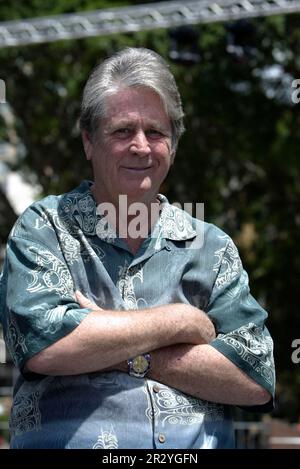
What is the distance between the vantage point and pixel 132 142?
2414 mm

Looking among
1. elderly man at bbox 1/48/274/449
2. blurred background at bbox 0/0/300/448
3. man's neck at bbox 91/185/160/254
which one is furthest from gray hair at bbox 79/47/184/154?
blurred background at bbox 0/0/300/448

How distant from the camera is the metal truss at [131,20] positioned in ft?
28.1

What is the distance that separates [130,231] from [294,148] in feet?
31.5

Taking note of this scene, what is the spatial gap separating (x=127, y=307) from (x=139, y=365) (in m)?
0.14

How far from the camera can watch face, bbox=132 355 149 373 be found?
2316 millimetres

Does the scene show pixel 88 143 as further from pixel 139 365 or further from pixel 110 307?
pixel 139 365

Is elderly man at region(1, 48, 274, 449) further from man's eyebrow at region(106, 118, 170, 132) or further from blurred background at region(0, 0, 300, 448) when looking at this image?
blurred background at region(0, 0, 300, 448)

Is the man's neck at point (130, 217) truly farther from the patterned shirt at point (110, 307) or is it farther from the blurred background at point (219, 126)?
the blurred background at point (219, 126)

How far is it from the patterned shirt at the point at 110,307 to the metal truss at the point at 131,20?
6.19 metres

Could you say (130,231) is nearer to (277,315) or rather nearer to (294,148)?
(294,148)

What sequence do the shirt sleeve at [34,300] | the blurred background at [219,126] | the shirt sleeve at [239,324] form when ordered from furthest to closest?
1. the blurred background at [219,126]
2. the shirt sleeve at [239,324]
3. the shirt sleeve at [34,300]

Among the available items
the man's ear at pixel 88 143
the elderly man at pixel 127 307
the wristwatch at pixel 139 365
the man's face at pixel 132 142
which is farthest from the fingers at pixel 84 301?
the man's ear at pixel 88 143

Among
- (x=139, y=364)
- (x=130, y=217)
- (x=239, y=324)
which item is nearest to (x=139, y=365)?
(x=139, y=364)
